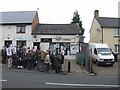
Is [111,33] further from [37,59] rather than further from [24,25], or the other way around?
[37,59]

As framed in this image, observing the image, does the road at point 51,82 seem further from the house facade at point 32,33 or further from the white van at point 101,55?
the house facade at point 32,33

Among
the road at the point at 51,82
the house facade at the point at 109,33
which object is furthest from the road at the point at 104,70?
the house facade at the point at 109,33

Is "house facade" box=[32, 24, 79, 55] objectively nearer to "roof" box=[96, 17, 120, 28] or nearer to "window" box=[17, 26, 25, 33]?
"window" box=[17, 26, 25, 33]

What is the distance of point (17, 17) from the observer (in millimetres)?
48125

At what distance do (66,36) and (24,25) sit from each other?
6.24 metres

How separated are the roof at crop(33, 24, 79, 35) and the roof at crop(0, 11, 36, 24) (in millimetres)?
1900

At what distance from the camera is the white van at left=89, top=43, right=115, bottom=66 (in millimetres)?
32625

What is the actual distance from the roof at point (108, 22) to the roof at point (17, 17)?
35.3ft

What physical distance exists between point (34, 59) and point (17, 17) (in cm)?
2405

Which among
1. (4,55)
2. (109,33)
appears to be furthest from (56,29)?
(4,55)

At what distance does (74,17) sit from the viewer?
8606cm

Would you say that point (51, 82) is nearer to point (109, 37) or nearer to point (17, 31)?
point (17, 31)

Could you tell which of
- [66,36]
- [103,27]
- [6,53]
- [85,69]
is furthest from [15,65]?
[103,27]

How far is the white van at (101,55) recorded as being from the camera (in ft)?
107
